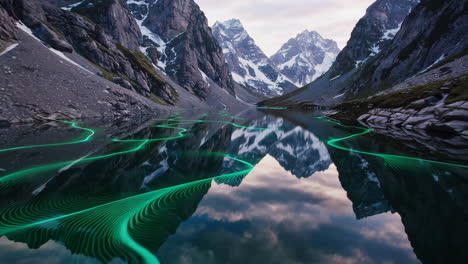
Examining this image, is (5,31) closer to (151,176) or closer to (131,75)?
(131,75)

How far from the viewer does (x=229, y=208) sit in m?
11.0

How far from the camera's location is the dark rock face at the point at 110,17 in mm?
154375

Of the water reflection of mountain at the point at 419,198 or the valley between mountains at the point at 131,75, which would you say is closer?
the water reflection of mountain at the point at 419,198

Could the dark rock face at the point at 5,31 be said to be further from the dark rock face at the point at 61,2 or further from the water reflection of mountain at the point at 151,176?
the dark rock face at the point at 61,2

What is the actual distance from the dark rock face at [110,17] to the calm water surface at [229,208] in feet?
545

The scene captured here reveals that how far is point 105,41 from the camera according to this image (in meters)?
115

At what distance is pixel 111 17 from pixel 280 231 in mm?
189583

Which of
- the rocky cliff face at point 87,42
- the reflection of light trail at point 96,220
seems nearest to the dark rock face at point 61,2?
the rocky cliff face at point 87,42

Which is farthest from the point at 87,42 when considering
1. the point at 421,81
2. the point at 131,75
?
the point at 421,81

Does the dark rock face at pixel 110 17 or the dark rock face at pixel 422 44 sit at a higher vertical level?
the dark rock face at pixel 110 17

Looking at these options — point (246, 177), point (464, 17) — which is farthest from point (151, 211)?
point (464, 17)

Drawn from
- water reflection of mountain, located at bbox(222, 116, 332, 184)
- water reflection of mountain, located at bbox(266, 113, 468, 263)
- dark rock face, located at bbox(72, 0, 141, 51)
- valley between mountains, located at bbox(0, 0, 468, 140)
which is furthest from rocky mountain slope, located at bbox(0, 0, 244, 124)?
water reflection of mountain, located at bbox(266, 113, 468, 263)

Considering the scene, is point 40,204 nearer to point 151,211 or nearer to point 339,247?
point 151,211

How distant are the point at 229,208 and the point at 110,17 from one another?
612 ft
